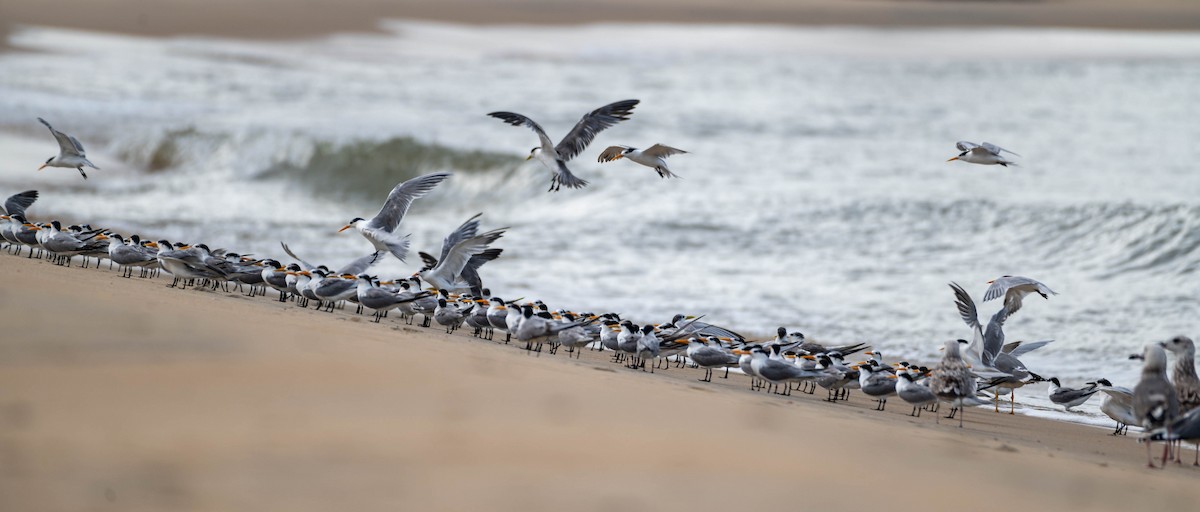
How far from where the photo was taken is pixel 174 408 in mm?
5531

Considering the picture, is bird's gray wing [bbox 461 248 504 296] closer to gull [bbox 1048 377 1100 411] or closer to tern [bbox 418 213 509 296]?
tern [bbox 418 213 509 296]

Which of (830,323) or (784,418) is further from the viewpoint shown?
(830,323)

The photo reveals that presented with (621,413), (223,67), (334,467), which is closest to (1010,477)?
(621,413)

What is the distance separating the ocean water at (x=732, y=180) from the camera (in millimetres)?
14617

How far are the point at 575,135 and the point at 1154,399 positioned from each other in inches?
210

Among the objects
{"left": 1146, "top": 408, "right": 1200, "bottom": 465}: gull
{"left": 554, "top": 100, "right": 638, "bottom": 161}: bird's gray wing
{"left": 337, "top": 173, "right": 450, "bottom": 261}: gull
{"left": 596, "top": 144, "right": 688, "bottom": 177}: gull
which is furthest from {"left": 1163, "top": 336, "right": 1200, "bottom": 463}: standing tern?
{"left": 337, "top": 173, "right": 450, "bottom": 261}: gull

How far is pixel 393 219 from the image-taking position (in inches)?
468

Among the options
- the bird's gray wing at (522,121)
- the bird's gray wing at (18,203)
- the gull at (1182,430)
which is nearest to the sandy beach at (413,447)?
the gull at (1182,430)

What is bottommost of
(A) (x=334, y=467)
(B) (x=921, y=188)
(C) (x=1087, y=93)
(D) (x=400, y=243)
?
(A) (x=334, y=467)

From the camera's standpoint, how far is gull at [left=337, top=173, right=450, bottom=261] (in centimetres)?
1150

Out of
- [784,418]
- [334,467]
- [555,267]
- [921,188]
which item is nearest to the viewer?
[334,467]

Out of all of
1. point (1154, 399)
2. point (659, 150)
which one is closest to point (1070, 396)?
point (1154, 399)

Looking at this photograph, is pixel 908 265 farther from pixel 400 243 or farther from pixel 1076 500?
pixel 1076 500

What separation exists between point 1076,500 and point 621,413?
226cm
